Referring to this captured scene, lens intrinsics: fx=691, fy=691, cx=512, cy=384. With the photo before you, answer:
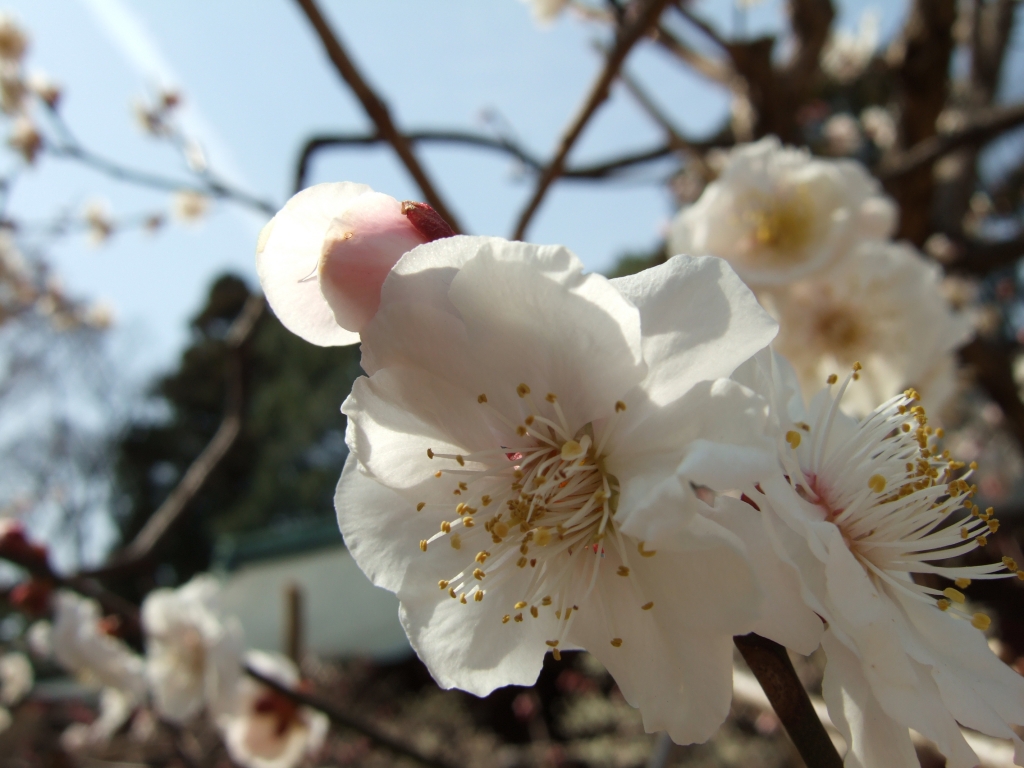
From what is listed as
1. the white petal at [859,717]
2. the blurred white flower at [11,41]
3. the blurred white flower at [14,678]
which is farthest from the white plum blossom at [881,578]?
the blurred white flower at [14,678]

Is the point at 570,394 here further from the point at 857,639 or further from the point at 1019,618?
the point at 1019,618

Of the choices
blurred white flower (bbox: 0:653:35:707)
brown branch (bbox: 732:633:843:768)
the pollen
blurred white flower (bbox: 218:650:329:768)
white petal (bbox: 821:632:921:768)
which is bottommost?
blurred white flower (bbox: 0:653:35:707)

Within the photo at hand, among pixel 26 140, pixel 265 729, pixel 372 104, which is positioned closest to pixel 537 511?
pixel 372 104

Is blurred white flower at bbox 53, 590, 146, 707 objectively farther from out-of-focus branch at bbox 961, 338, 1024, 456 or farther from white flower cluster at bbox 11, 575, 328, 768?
out-of-focus branch at bbox 961, 338, 1024, 456

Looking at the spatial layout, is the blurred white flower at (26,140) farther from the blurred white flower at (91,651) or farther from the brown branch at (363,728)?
the brown branch at (363,728)

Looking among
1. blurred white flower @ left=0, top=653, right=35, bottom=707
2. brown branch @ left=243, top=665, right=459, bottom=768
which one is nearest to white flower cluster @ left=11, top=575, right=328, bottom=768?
brown branch @ left=243, top=665, right=459, bottom=768

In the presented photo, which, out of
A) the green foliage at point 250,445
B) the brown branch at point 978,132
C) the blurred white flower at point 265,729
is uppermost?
the brown branch at point 978,132
